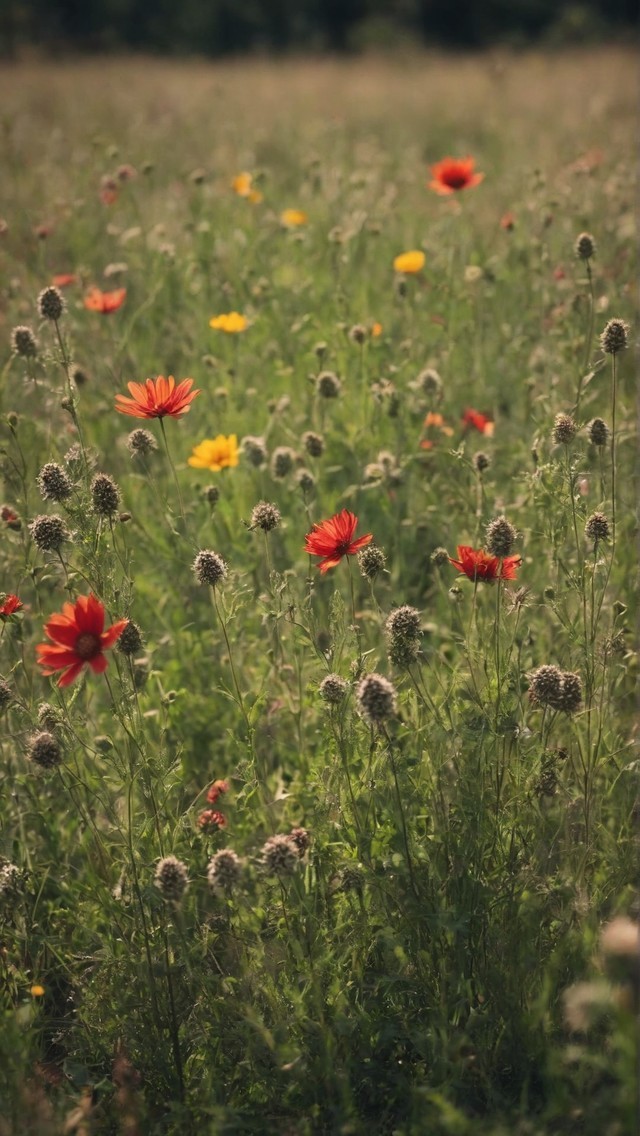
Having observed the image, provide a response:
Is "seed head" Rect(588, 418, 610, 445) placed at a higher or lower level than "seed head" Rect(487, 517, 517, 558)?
higher

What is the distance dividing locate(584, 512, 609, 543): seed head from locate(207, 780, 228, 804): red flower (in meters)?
1.00

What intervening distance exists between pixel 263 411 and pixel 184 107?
24.7 ft

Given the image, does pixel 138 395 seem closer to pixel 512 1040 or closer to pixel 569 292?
pixel 512 1040

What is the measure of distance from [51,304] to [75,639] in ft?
3.90

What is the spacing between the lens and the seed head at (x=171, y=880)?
1834 mm

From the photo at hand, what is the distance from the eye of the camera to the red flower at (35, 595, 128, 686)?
6.23 feet

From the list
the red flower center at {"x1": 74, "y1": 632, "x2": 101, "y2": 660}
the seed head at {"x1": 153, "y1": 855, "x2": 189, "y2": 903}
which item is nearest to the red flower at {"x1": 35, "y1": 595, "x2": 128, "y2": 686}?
the red flower center at {"x1": 74, "y1": 632, "x2": 101, "y2": 660}

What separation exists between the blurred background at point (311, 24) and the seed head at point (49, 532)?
1967cm

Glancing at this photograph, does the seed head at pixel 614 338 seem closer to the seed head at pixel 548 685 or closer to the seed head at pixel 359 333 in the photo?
the seed head at pixel 548 685

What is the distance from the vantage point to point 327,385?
3.19m

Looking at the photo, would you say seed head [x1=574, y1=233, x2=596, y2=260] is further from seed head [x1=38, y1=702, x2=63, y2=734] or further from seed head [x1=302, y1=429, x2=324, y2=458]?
seed head [x1=38, y1=702, x2=63, y2=734]

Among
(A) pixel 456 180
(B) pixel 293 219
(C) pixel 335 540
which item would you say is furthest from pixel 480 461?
(B) pixel 293 219

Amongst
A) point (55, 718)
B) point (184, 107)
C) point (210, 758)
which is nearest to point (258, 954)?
point (55, 718)

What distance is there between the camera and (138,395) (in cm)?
230
